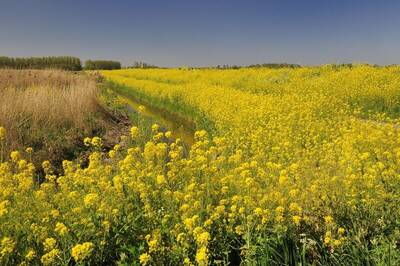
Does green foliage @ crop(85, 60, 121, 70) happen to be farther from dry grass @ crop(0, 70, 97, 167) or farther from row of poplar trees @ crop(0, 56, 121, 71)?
dry grass @ crop(0, 70, 97, 167)

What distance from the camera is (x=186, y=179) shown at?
172 inches

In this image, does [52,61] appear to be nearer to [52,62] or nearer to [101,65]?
[52,62]

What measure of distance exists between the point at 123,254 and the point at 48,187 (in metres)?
1.30

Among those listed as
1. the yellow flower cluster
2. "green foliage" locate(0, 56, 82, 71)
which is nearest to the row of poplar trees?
"green foliage" locate(0, 56, 82, 71)

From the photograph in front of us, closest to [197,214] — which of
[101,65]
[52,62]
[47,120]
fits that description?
[47,120]

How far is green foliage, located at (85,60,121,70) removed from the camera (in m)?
57.6

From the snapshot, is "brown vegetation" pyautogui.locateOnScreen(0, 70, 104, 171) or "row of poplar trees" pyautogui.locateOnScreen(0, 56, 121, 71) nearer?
"brown vegetation" pyautogui.locateOnScreen(0, 70, 104, 171)

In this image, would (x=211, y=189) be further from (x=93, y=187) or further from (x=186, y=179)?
(x=93, y=187)

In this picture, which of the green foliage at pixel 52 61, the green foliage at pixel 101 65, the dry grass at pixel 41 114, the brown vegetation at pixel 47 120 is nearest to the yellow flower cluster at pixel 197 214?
the brown vegetation at pixel 47 120

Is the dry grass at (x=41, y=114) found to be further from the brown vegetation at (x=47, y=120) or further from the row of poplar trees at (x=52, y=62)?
the row of poplar trees at (x=52, y=62)

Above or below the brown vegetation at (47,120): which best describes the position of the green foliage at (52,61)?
above

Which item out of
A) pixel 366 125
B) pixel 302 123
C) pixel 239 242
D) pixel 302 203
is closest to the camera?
pixel 239 242

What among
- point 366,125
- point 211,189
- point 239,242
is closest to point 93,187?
point 211,189

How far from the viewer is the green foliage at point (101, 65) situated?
189ft
